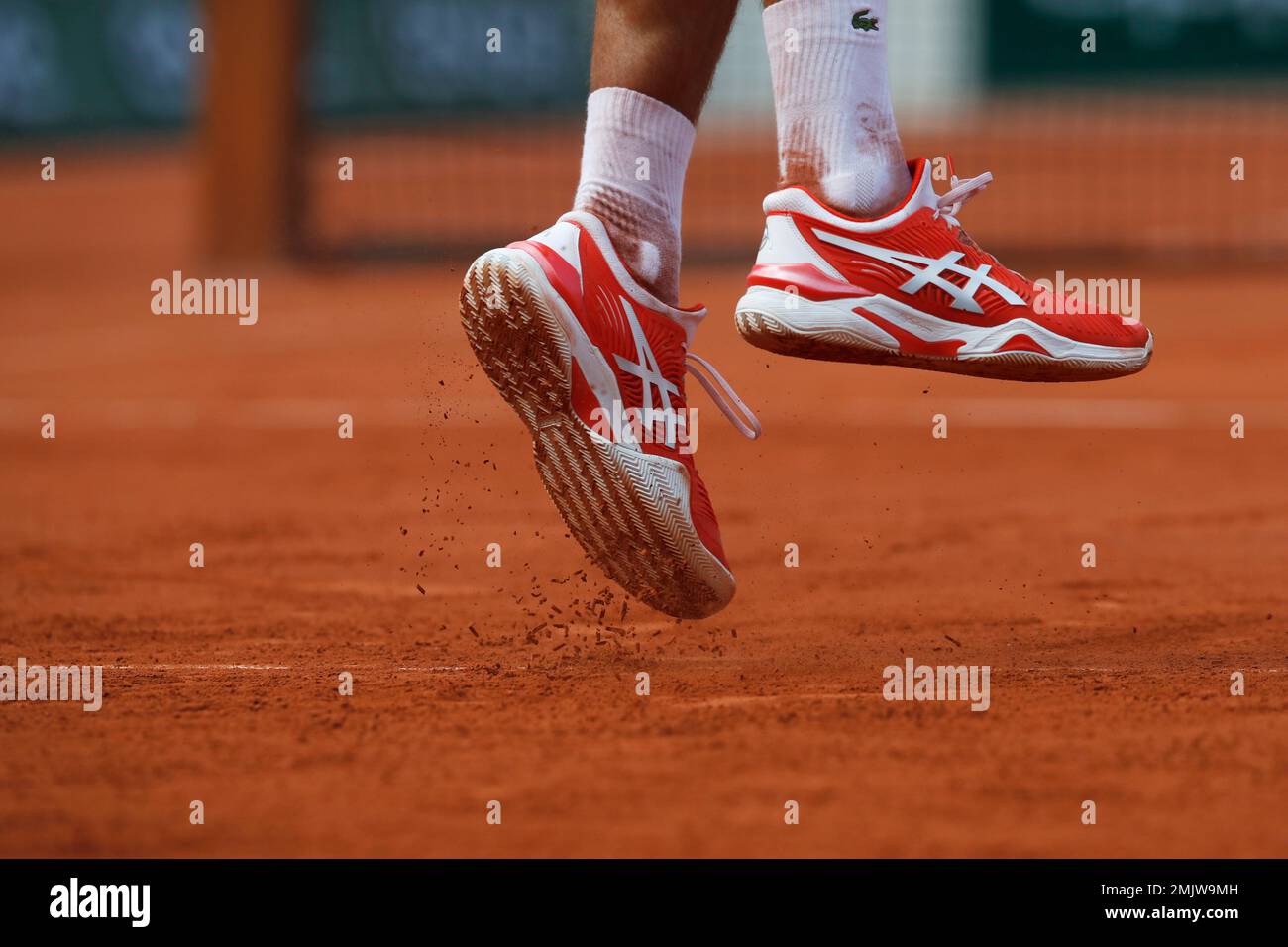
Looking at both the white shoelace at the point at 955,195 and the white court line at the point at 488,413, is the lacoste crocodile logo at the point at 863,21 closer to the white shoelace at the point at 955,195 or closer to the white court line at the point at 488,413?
the white shoelace at the point at 955,195

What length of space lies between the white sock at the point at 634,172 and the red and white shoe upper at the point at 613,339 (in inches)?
1.5

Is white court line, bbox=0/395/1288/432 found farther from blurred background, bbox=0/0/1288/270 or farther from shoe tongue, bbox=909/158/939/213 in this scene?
blurred background, bbox=0/0/1288/270

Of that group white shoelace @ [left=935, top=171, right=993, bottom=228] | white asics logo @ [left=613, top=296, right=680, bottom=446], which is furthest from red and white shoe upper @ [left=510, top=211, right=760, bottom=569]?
white shoelace @ [left=935, top=171, right=993, bottom=228]

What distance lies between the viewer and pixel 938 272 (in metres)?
2.65

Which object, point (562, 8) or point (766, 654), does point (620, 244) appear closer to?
point (766, 654)

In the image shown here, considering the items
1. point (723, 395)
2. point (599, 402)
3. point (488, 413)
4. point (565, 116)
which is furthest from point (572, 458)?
point (565, 116)

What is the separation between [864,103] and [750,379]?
11.9 ft

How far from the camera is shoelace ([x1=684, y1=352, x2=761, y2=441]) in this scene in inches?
111

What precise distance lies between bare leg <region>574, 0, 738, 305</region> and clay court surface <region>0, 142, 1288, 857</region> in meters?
0.61

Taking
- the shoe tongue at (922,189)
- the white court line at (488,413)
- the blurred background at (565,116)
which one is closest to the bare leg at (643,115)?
the shoe tongue at (922,189)

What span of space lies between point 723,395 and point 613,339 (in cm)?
37

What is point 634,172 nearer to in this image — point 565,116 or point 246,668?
point 246,668

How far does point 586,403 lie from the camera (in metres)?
2.57
